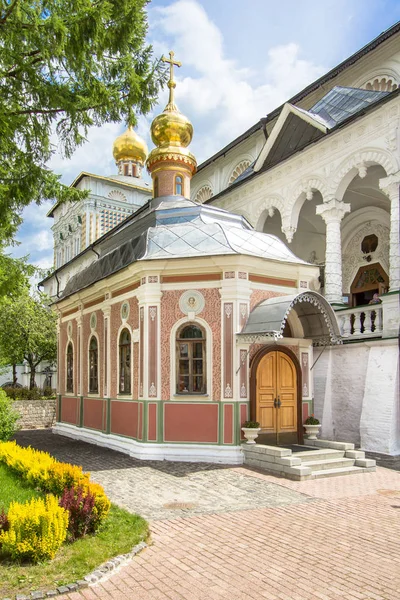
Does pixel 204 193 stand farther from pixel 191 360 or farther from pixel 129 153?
pixel 191 360

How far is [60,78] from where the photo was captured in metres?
8.96

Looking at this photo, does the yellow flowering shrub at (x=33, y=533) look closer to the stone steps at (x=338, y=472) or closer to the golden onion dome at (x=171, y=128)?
the stone steps at (x=338, y=472)

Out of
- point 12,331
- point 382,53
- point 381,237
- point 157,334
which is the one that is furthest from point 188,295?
point 12,331

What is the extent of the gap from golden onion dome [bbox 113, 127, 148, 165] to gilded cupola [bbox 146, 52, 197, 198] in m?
22.0

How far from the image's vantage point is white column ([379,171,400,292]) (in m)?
12.9

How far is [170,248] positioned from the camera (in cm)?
1245

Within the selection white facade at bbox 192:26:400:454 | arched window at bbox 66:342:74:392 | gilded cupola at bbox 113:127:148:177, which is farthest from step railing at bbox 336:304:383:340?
gilded cupola at bbox 113:127:148:177

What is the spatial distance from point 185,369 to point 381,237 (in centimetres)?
997

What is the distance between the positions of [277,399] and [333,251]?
5122 millimetres

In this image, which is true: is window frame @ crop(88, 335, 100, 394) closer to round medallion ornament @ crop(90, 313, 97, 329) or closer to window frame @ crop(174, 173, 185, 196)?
round medallion ornament @ crop(90, 313, 97, 329)

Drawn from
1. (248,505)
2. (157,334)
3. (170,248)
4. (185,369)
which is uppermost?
(170,248)

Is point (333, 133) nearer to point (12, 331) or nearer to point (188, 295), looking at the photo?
point (188, 295)

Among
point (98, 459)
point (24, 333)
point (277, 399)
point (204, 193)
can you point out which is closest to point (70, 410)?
point (98, 459)

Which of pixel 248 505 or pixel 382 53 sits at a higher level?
pixel 382 53
